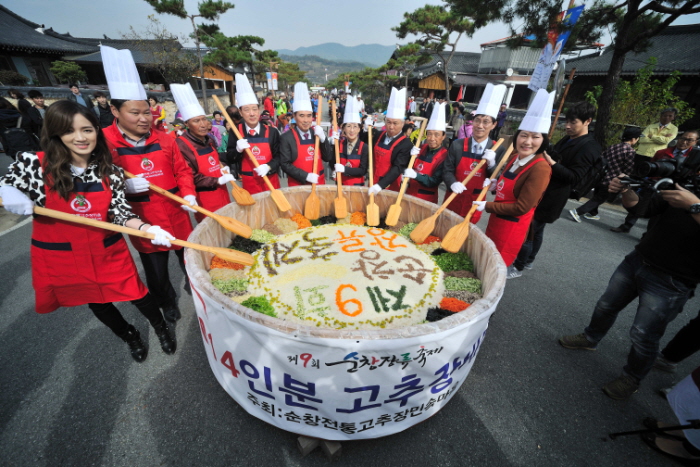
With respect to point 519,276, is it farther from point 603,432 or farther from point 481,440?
point 481,440

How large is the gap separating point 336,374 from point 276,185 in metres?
3.43

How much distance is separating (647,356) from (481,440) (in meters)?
1.54

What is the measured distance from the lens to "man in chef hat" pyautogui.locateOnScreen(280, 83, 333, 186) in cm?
406

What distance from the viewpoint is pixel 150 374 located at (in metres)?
2.62

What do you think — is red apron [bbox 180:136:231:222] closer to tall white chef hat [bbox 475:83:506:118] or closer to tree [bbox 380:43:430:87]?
tall white chef hat [bbox 475:83:506:118]

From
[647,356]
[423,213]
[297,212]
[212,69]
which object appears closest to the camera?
[647,356]

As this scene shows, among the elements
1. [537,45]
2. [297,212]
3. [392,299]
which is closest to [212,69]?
[537,45]

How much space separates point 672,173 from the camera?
202 centimetres

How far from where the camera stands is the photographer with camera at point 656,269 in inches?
78.8

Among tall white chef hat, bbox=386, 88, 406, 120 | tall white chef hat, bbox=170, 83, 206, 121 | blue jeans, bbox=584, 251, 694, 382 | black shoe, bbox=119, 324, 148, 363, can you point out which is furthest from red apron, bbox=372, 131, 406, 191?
black shoe, bbox=119, 324, 148, 363

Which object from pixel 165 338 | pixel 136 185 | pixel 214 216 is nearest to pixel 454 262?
pixel 214 216

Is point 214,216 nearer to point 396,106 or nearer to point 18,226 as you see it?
point 396,106

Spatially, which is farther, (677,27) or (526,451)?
(677,27)

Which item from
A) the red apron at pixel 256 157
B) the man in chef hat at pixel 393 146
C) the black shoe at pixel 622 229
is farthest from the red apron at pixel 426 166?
the black shoe at pixel 622 229
